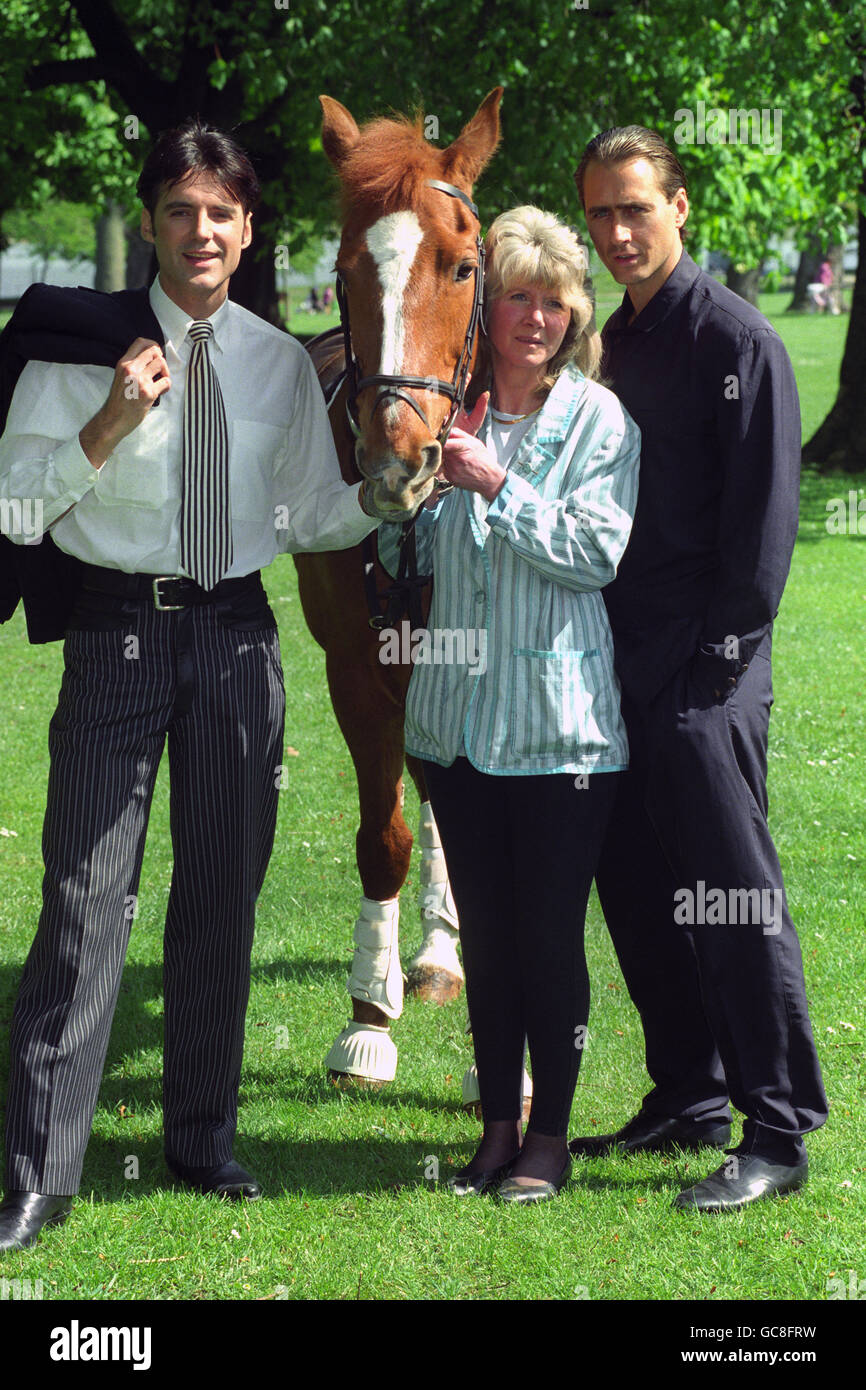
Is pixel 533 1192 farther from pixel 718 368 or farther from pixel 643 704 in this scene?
pixel 718 368

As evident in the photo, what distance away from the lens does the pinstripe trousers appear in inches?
141

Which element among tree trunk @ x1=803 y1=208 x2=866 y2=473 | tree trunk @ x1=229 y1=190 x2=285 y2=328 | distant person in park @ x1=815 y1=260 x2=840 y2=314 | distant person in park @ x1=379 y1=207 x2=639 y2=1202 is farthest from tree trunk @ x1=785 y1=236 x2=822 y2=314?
distant person in park @ x1=379 y1=207 x2=639 y2=1202

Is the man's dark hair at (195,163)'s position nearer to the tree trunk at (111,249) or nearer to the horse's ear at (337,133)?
the horse's ear at (337,133)

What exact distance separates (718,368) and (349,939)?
10.3ft

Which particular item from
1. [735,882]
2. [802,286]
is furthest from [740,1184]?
[802,286]

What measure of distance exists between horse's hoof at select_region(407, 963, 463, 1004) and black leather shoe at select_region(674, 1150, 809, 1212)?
1684 millimetres

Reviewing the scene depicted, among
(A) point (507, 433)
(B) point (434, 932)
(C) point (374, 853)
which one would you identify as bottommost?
(B) point (434, 932)

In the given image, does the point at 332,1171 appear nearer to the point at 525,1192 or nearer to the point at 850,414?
the point at 525,1192

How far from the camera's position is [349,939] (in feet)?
19.7

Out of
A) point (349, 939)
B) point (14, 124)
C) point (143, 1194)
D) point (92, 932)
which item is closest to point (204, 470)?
→ point (92, 932)

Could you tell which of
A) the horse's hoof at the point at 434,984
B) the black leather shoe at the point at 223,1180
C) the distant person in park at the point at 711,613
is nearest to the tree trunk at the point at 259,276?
the horse's hoof at the point at 434,984

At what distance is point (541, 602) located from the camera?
11.9ft

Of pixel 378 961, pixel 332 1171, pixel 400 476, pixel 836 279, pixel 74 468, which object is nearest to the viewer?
pixel 400 476

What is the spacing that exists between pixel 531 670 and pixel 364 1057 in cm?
172
